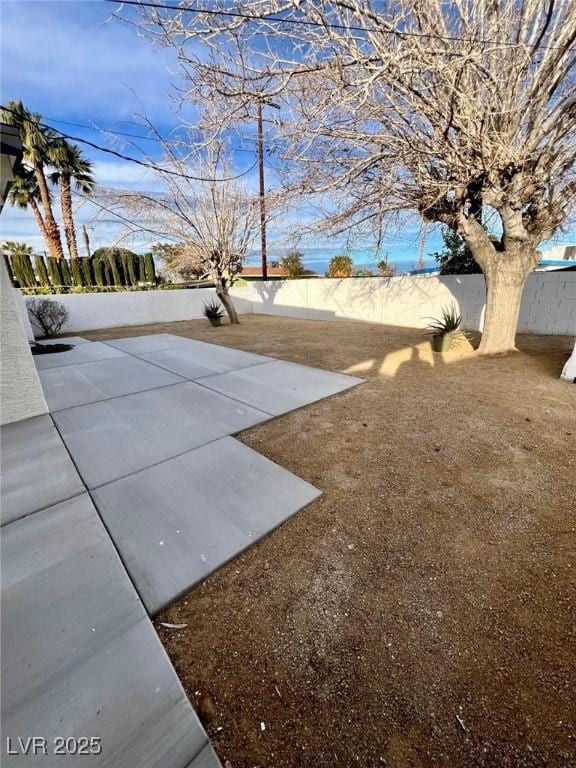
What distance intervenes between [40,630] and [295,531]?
1.25m

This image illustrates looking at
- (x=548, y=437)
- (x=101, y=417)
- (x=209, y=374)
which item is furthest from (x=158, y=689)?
(x=209, y=374)

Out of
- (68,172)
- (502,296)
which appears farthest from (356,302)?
(68,172)

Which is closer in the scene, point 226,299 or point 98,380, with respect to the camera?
point 98,380

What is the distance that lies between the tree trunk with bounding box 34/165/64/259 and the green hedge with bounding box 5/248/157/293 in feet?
2.77

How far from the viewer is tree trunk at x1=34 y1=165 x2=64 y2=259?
41.7 ft

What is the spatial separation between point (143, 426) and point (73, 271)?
14093 millimetres

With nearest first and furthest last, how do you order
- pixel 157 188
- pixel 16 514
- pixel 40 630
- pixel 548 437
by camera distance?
pixel 40 630, pixel 16 514, pixel 548 437, pixel 157 188

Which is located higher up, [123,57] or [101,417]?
[123,57]

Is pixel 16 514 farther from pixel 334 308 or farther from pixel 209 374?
pixel 334 308

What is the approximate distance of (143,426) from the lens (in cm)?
323

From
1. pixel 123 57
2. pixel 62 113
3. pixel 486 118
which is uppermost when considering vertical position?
pixel 123 57

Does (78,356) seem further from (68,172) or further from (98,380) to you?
(68,172)

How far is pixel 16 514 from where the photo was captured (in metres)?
2.05

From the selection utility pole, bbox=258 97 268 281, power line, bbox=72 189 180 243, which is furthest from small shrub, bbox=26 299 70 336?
utility pole, bbox=258 97 268 281
